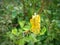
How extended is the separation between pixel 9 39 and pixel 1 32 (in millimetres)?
115

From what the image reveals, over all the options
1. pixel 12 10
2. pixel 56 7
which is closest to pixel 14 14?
pixel 12 10

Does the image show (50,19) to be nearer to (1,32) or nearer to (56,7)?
(56,7)

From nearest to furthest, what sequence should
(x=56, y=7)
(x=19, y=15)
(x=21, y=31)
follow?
(x=21, y=31) < (x=19, y=15) < (x=56, y=7)

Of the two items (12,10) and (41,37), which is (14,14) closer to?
(12,10)

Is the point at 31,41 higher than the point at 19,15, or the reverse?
the point at 19,15

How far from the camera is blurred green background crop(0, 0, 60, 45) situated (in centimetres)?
192

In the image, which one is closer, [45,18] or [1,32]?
[1,32]

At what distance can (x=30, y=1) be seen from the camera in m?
2.18

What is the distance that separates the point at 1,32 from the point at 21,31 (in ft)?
0.91

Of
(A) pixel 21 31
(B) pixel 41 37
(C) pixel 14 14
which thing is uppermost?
(C) pixel 14 14

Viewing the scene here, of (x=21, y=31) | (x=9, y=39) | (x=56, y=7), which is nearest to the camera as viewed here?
(x=21, y=31)

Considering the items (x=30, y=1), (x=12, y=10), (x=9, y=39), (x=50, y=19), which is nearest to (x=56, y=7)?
(x=50, y=19)

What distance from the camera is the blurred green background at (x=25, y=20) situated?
6.31ft

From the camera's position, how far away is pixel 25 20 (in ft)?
6.92
